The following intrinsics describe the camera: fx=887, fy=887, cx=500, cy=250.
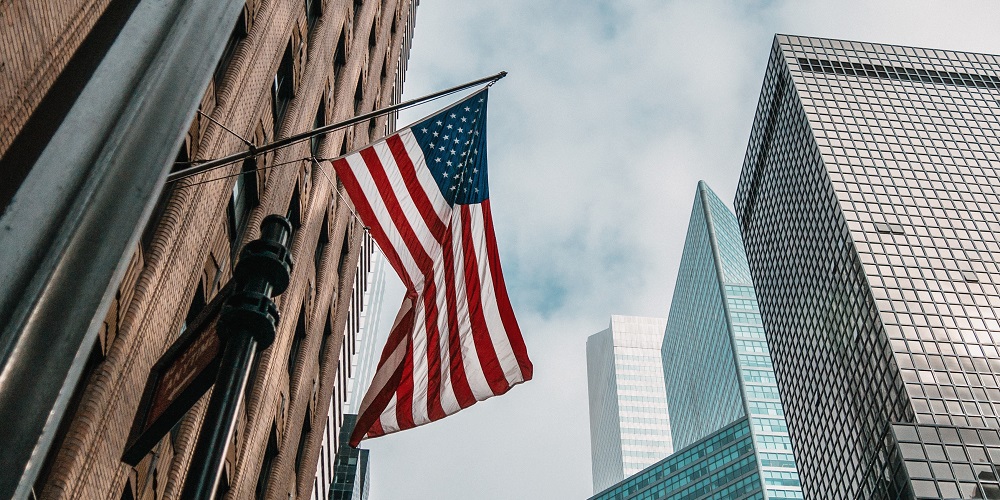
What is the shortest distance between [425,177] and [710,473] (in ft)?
442

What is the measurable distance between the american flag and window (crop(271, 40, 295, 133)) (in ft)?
18.8

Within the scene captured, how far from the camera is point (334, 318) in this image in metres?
27.0

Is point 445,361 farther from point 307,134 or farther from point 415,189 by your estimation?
point 307,134

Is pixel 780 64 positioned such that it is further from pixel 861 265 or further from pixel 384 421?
pixel 384 421

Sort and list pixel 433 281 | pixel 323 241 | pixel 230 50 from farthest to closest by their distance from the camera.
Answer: pixel 323 241
pixel 230 50
pixel 433 281

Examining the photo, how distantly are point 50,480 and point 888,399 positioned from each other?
6845cm

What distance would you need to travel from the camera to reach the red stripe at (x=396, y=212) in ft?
41.1

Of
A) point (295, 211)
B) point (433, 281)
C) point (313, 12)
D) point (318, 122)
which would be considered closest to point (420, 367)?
point (433, 281)

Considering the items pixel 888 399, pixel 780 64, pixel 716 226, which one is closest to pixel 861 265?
pixel 888 399

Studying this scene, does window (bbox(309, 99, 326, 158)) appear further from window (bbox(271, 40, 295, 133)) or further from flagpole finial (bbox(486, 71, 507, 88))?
flagpole finial (bbox(486, 71, 507, 88))

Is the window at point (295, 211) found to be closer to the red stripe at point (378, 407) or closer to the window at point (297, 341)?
the window at point (297, 341)

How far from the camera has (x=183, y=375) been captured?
6391 millimetres

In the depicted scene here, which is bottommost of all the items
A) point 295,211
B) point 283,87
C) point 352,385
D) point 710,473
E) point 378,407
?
point 378,407

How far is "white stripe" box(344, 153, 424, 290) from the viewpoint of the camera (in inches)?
489
